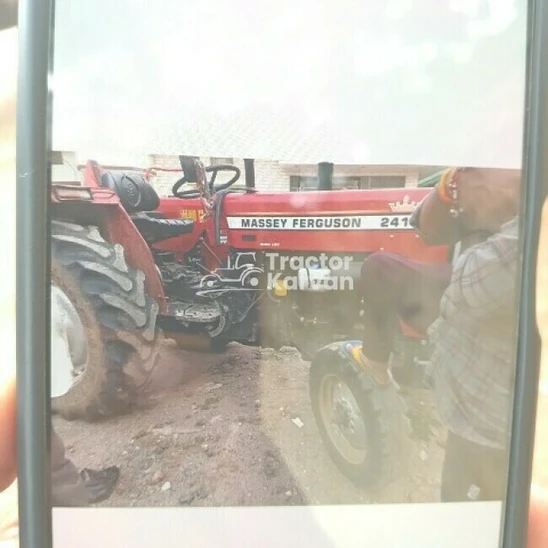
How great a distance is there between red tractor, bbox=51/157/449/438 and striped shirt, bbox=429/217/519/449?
6 centimetres

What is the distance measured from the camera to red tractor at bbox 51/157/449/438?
0.74m

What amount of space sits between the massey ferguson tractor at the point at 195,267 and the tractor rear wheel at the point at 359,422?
86mm

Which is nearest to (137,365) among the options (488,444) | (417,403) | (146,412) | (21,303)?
(146,412)

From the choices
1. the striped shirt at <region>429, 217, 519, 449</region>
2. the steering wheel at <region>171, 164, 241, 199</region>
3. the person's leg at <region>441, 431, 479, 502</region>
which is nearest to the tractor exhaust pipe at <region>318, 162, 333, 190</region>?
the steering wheel at <region>171, 164, 241, 199</region>

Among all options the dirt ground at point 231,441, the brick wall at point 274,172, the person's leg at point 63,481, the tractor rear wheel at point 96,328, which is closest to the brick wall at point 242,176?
the brick wall at point 274,172

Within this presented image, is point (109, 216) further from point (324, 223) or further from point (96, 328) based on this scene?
point (324, 223)

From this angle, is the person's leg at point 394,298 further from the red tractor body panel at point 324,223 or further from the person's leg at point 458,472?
the person's leg at point 458,472

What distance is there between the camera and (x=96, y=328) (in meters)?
0.76

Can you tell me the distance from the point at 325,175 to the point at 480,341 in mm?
338

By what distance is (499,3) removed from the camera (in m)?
0.76

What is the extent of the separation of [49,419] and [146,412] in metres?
0.13

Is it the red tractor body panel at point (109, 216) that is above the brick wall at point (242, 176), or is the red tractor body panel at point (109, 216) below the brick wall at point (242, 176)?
below

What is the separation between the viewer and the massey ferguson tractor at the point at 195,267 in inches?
29.2

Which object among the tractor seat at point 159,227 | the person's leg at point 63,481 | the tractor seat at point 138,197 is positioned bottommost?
the person's leg at point 63,481
